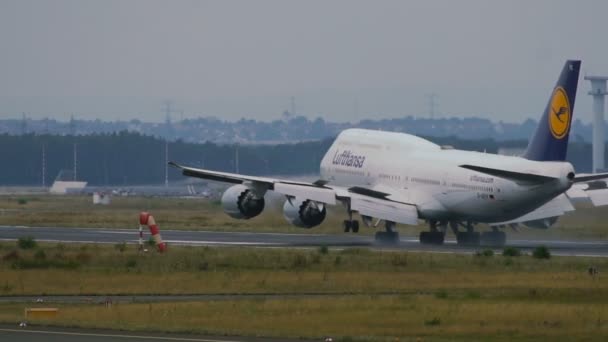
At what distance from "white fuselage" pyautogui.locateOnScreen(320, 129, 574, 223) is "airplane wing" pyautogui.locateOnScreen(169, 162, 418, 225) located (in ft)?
2.79

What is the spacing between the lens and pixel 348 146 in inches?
3044

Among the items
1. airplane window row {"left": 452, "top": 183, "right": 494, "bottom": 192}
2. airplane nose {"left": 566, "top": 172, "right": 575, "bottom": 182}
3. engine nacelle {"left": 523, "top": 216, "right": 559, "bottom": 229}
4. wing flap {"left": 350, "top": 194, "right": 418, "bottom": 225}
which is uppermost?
airplane nose {"left": 566, "top": 172, "right": 575, "bottom": 182}

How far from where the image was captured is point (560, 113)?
60781 millimetres

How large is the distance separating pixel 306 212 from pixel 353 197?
2.80 metres

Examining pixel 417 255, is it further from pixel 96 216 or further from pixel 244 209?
pixel 96 216

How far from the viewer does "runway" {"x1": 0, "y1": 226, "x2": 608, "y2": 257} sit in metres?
62.8

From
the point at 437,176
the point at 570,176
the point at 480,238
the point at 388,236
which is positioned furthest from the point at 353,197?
the point at 570,176

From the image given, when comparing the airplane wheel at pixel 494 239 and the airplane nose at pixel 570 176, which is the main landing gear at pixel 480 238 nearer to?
the airplane wheel at pixel 494 239

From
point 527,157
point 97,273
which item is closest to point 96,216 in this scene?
point 527,157

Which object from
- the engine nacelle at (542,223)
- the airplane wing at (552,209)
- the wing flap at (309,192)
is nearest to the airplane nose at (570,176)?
the airplane wing at (552,209)

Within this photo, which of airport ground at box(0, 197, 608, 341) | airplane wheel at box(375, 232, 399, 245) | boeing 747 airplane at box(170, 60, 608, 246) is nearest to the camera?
airport ground at box(0, 197, 608, 341)

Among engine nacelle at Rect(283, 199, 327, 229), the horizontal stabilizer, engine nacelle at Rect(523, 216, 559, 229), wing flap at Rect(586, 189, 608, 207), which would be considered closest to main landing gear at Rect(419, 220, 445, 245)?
engine nacelle at Rect(523, 216, 559, 229)

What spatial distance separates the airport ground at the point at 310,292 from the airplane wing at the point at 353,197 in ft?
23.1

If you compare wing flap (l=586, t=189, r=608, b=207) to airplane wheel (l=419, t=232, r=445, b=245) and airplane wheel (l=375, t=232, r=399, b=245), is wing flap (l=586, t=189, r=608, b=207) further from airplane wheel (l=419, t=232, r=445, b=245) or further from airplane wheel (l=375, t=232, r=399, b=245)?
airplane wheel (l=375, t=232, r=399, b=245)
